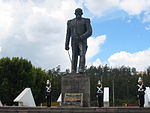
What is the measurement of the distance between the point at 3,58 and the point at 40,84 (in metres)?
6.28

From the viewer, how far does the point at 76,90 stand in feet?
50.6

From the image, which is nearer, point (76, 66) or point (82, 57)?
point (82, 57)

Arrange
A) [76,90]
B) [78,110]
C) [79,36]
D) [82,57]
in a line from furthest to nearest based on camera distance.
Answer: [79,36], [82,57], [76,90], [78,110]

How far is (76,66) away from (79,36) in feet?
5.40

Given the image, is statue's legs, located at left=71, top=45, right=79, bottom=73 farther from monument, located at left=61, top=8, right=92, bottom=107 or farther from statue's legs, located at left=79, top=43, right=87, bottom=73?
statue's legs, located at left=79, top=43, right=87, bottom=73

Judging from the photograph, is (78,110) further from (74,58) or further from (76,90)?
(74,58)

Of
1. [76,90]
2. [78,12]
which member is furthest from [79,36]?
[76,90]

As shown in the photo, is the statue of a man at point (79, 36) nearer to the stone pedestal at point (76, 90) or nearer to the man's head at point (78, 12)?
the man's head at point (78, 12)

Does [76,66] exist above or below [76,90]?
above

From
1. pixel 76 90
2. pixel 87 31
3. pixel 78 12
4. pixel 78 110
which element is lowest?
pixel 78 110

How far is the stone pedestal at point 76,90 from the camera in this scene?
A: 15123mm

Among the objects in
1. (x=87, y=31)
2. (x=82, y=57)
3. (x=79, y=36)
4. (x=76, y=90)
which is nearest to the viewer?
(x=76, y=90)

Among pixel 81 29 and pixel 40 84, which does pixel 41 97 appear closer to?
pixel 40 84

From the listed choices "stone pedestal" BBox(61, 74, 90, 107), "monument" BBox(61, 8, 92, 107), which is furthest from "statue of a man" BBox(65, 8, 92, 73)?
"stone pedestal" BBox(61, 74, 90, 107)
